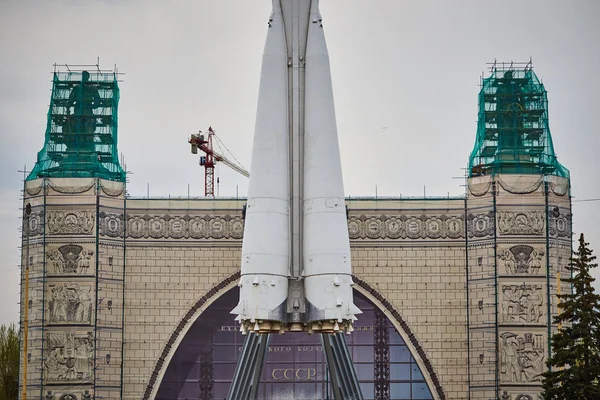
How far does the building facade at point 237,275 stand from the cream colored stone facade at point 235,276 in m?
0.06

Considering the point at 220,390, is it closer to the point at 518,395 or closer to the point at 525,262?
the point at 518,395

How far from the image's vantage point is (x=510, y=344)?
58.0 m

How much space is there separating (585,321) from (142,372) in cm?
2033

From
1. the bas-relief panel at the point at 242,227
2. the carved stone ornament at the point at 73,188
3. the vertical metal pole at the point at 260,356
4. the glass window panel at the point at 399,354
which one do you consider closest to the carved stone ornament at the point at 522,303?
the bas-relief panel at the point at 242,227

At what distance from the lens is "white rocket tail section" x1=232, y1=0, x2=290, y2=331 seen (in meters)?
44.2

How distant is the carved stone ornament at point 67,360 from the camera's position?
58.0 metres

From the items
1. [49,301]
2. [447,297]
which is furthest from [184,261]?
[447,297]

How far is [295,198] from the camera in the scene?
45688 mm

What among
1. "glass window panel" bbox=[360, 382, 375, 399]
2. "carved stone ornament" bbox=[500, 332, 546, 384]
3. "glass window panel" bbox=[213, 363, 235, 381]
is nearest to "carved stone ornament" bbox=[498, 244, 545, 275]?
"carved stone ornament" bbox=[500, 332, 546, 384]

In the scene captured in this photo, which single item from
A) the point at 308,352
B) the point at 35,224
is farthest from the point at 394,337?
the point at 35,224

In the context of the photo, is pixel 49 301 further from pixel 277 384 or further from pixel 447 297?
pixel 447 297

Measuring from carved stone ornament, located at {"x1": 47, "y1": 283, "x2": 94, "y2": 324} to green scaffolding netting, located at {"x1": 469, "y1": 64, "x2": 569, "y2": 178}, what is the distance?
17170 millimetres

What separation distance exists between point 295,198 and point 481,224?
15926 millimetres

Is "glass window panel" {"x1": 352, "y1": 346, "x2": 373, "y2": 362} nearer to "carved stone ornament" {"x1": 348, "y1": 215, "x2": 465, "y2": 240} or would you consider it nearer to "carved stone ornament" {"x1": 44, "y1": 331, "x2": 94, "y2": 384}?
"carved stone ornament" {"x1": 348, "y1": 215, "x2": 465, "y2": 240}
